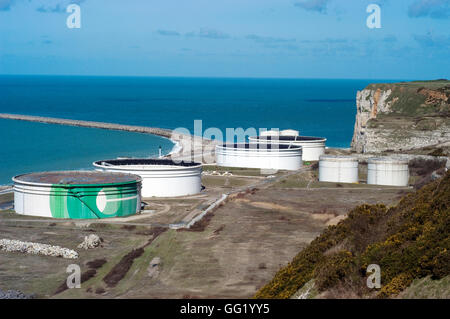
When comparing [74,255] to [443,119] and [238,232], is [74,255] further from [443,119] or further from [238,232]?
[443,119]

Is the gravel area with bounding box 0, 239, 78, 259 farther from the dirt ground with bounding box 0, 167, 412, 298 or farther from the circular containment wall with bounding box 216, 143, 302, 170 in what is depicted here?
the circular containment wall with bounding box 216, 143, 302, 170

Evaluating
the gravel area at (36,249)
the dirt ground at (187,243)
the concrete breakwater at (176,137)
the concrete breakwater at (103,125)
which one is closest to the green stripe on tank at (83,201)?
the dirt ground at (187,243)

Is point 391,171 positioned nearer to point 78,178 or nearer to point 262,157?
point 262,157

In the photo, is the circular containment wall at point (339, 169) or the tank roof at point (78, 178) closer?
the tank roof at point (78, 178)

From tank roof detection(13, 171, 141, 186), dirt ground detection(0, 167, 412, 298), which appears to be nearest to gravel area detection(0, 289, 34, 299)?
dirt ground detection(0, 167, 412, 298)

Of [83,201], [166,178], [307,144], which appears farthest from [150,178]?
[307,144]

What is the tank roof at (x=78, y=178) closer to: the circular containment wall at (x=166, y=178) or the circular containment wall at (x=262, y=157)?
the circular containment wall at (x=166, y=178)
